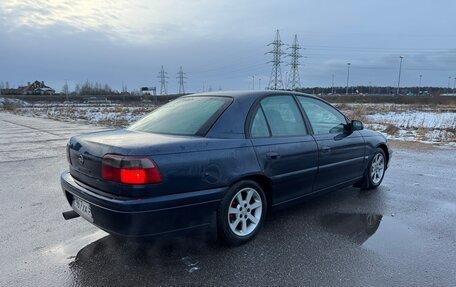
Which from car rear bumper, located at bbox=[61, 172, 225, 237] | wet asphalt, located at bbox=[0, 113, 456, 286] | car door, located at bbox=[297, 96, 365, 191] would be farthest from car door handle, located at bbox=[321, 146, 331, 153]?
car rear bumper, located at bbox=[61, 172, 225, 237]

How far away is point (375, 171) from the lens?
18.5 feet

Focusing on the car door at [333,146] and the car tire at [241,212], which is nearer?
the car tire at [241,212]

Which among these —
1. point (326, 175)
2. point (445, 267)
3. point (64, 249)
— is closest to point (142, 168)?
point (64, 249)

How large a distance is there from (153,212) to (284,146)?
165 centimetres

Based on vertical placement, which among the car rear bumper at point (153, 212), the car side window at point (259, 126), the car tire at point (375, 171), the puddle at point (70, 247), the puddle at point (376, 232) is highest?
the car side window at point (259, 126)

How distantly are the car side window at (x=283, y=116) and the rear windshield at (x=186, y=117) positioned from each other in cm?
51

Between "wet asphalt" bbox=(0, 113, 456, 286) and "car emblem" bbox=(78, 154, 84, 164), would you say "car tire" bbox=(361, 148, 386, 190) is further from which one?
"car emblem" bbox=(78, 154, 84, 164)

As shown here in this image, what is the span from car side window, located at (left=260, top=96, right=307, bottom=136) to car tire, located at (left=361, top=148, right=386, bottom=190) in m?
1.80

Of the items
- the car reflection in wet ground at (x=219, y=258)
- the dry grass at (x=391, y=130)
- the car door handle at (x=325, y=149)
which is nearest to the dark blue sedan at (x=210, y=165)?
the car door handle at (x=325, y=149)

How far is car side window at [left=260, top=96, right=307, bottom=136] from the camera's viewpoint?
3.95 metres

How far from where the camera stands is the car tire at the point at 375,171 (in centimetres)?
544

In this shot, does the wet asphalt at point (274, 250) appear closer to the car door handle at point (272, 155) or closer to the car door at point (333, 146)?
the car door at point (333, 146)

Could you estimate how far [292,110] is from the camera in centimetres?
429

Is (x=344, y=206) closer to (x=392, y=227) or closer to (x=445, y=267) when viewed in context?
(x=392, y=227)
